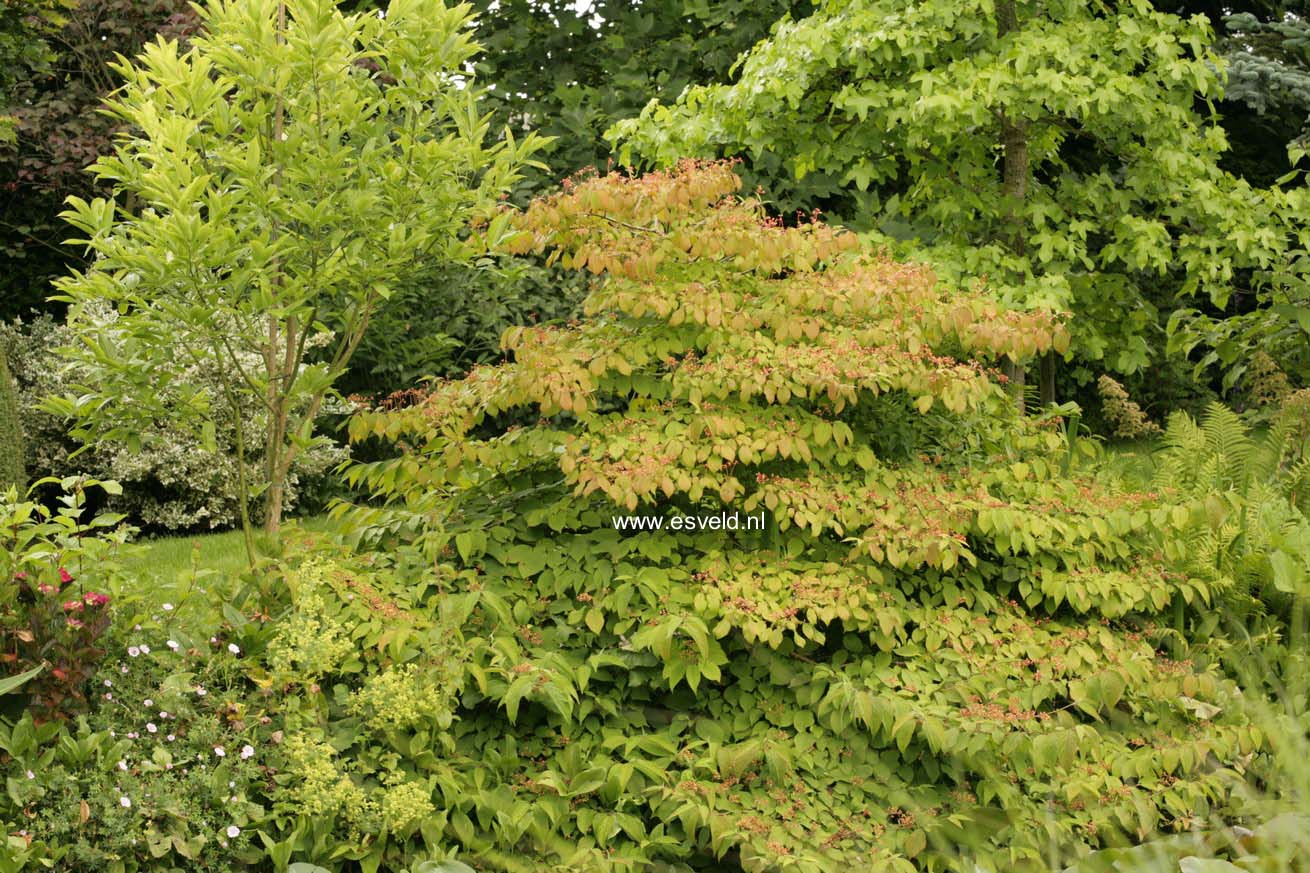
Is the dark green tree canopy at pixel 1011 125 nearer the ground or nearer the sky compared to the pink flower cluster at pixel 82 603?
nearer the sky

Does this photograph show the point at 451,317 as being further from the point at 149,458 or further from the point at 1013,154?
the point at 1013,154

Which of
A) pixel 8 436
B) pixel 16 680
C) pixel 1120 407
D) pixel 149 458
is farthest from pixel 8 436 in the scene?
pixel 1120 407

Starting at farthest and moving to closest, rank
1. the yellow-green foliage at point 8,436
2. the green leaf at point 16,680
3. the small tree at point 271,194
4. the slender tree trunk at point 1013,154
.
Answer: the slender tree trunk at point 1013,154 → the yellow-green foliage at point 8,436 → the small tree at point 271,194 → the green leaf at point 16,680

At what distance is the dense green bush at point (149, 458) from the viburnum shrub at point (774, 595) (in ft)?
12.3

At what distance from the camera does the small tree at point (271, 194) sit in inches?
153

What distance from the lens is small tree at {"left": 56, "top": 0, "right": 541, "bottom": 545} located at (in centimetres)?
390

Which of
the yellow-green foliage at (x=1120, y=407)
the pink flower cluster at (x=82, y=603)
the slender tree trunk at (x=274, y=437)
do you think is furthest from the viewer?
the yellow-green foliage at (x=1120, y=407)

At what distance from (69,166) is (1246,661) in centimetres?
820

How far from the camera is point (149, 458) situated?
770cm

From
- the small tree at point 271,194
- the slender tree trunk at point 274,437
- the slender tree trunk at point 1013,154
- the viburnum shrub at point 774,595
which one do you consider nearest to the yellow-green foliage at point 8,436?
the small tree at point 271,194

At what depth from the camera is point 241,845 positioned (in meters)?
3.21

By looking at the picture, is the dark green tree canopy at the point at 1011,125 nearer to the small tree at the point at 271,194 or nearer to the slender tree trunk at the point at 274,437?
the small tree at the point at 271,194

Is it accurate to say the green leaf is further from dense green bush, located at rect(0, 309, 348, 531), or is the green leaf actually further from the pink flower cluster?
dense green bush, located at rect(0, 309, 348, 531)

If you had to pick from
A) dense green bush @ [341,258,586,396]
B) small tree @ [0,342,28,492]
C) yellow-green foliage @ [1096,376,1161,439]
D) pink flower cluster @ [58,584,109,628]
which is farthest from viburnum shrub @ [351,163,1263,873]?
dense green bush @ [341,258,586,396]
